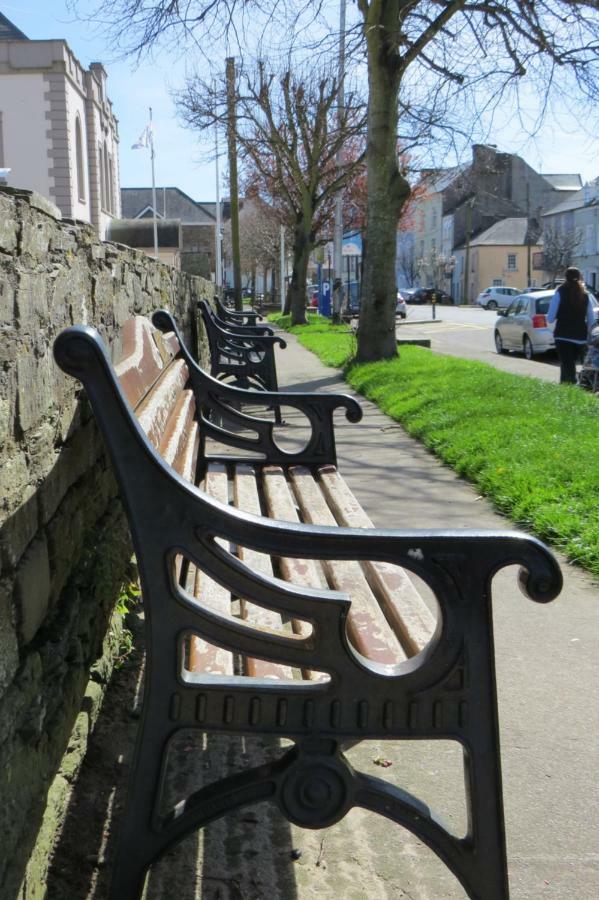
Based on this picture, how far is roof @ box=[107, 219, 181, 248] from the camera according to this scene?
187 feet

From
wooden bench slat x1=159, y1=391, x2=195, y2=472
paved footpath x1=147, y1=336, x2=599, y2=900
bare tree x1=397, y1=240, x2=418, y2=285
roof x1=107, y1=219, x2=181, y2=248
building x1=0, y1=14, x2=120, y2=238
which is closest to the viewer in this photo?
paved footpath x1=147, y1=336, x2=599, y2=900

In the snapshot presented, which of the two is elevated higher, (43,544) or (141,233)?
(141,233)

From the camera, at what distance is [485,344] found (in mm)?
28438

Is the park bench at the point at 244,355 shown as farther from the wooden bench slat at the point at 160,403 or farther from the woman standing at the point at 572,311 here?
the woman standing at the point at 572,311

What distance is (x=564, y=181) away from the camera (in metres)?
102

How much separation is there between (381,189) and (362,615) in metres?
13.6

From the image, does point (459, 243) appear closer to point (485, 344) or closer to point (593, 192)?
point (593, 192)

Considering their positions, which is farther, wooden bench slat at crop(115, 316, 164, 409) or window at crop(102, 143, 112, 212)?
window at crop(102, 143, 112, 212)

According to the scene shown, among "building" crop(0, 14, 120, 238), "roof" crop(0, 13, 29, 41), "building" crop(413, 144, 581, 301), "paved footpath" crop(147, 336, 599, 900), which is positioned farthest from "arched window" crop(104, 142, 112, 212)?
"paved footpath" crop(147, 336, 599, 900)

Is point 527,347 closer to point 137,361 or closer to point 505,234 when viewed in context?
point 137,361

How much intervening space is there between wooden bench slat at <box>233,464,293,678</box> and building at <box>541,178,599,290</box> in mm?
72728

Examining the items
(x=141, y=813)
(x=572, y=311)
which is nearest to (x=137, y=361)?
(x=141, y=813)

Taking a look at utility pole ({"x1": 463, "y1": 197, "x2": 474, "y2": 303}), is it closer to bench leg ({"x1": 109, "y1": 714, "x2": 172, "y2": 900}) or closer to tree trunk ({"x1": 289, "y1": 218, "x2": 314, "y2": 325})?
tree trunk ({"x1": 289, "y1": 218, "x2": 314, "y2": 325})

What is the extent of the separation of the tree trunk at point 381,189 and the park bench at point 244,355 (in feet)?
18.3
